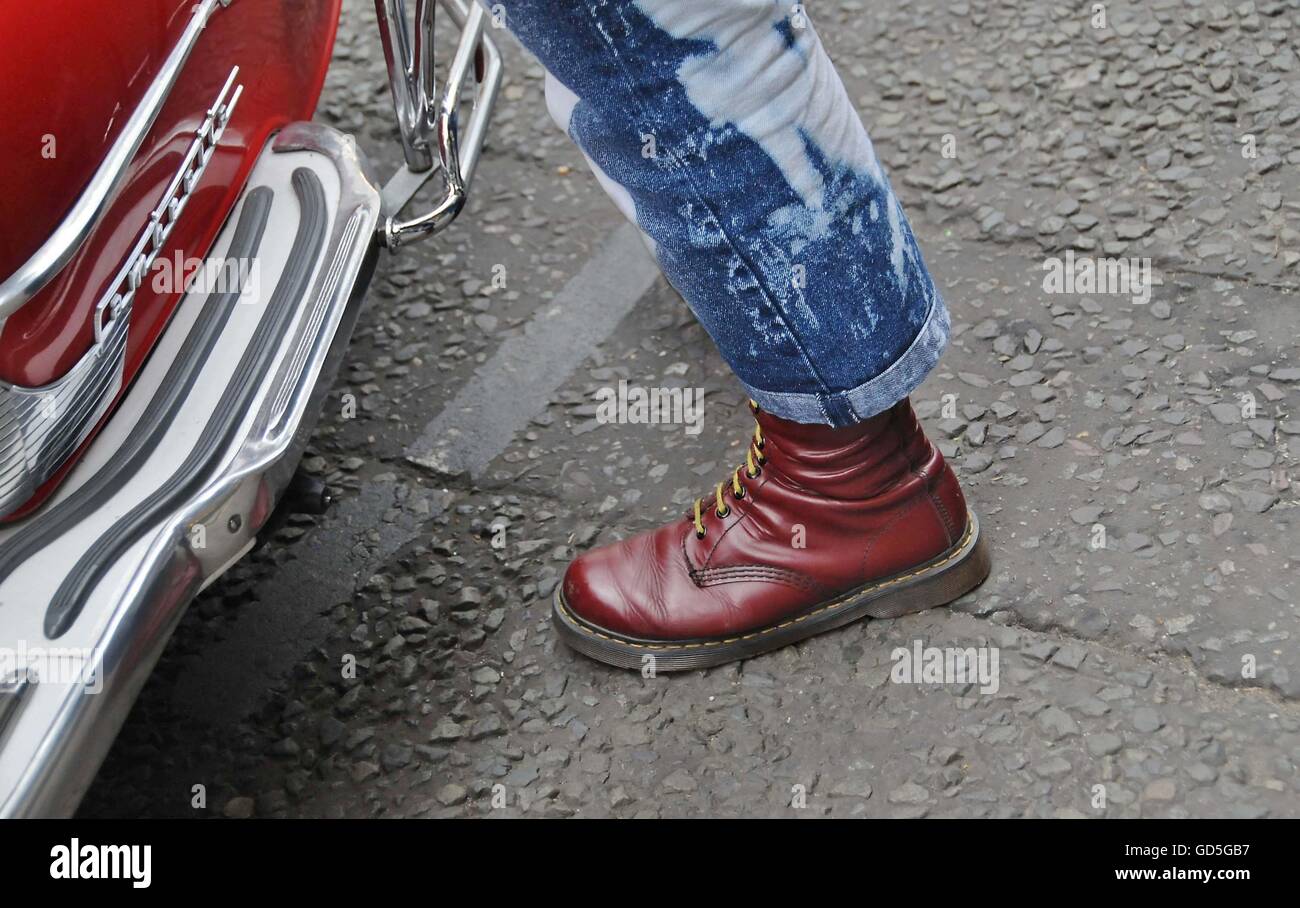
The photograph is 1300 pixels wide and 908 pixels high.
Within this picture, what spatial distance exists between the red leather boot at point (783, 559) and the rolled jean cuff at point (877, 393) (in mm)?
78

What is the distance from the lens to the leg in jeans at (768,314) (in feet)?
4.24

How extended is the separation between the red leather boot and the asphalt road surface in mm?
45

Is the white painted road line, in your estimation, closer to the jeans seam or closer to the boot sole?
the boot sole

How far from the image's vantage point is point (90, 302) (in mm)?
1470

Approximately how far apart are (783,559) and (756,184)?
52cm

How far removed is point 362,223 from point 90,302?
1.28 ft

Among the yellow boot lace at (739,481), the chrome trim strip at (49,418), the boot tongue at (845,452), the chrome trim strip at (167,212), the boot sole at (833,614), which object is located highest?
the chrome trim strip at (167,212)

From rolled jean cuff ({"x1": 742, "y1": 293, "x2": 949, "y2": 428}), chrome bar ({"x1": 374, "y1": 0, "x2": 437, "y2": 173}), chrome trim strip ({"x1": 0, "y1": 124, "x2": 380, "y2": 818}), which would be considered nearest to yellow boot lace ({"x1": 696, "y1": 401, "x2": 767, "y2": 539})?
rolled jean cuff ({"x1": 742, "y1": 293, "x2": 949, "y2": 428})

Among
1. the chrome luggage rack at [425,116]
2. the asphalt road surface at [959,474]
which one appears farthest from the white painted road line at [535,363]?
the chrome luggage rack at [425,116]

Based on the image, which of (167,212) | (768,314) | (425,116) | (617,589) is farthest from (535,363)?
(768,314)

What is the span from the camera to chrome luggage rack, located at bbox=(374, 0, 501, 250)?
5.97 ft

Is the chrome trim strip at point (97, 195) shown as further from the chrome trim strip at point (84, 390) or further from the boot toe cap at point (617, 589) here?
the boot toe cap at point (617, 589)

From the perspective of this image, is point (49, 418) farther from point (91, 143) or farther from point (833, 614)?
point (833, 614)

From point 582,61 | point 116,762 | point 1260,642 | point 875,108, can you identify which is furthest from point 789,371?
point 875,108
